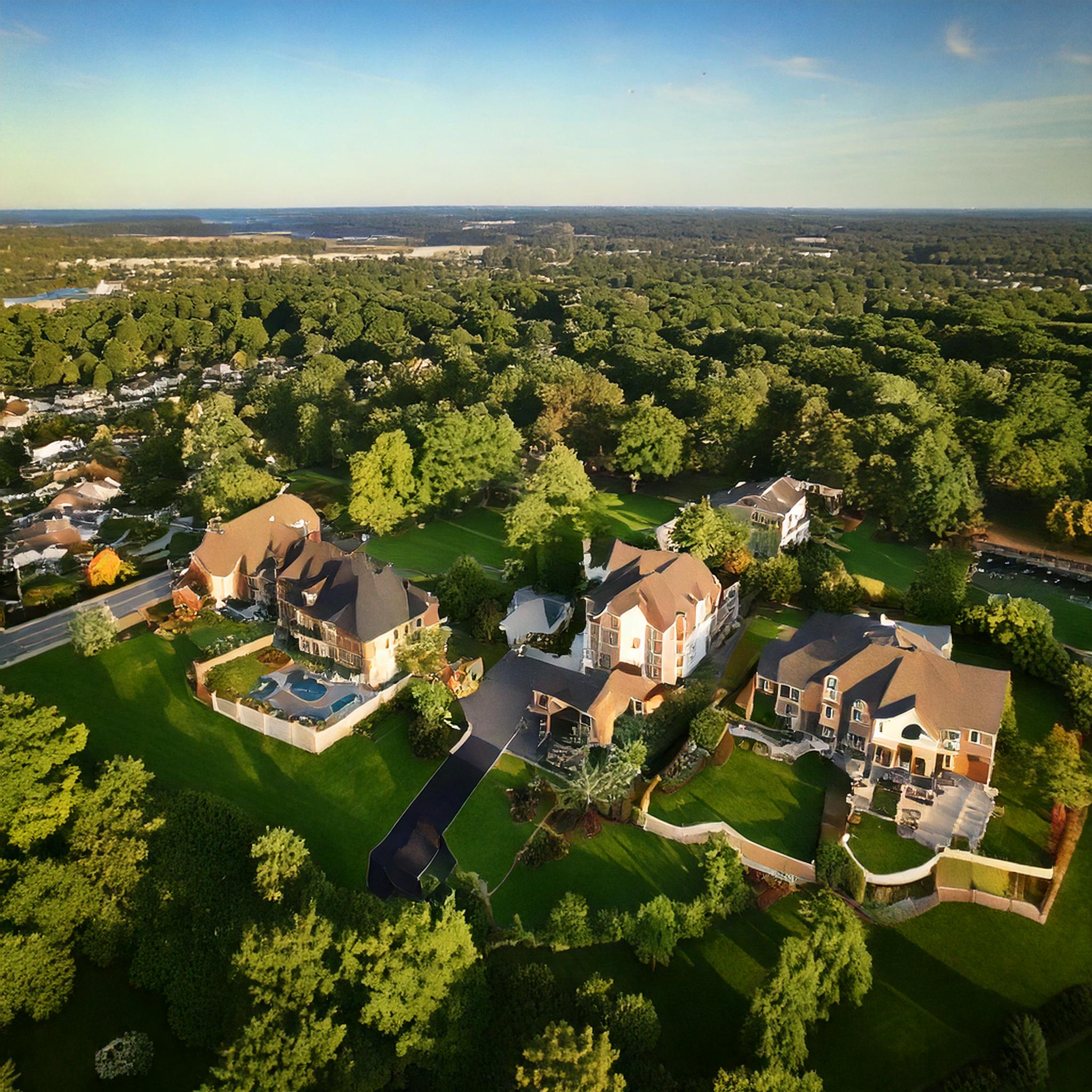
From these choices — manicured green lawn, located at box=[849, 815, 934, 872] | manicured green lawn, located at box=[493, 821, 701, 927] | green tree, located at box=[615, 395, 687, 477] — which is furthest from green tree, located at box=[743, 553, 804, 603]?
green tree, located at box=[615, 395, 687, 477]

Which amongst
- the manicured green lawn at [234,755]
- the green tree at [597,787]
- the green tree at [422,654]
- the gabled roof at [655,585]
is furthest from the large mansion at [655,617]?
the manicured green lawn at [234,755]

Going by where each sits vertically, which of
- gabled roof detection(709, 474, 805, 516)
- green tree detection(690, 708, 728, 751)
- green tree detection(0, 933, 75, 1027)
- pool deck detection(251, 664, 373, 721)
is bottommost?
green tree detection(0, 933, 75, 1027)

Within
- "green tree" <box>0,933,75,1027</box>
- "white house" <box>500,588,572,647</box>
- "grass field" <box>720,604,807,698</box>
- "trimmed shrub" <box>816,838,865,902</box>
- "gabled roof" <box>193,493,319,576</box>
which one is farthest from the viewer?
"gabled roof" <box>193,493,319,576</box>

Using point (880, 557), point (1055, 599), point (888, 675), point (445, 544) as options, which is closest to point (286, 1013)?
point (888, 675)

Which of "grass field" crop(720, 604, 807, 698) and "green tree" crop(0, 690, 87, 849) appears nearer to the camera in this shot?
"green tree" crop(0, 690, 87, 849)

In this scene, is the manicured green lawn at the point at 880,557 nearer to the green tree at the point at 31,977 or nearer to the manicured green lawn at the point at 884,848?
the manicured green lawn at the point at 884,848

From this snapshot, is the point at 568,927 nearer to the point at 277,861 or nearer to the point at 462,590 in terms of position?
the point at 277,861

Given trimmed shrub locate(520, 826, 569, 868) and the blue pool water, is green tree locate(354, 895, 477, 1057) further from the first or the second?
the blue pool water
